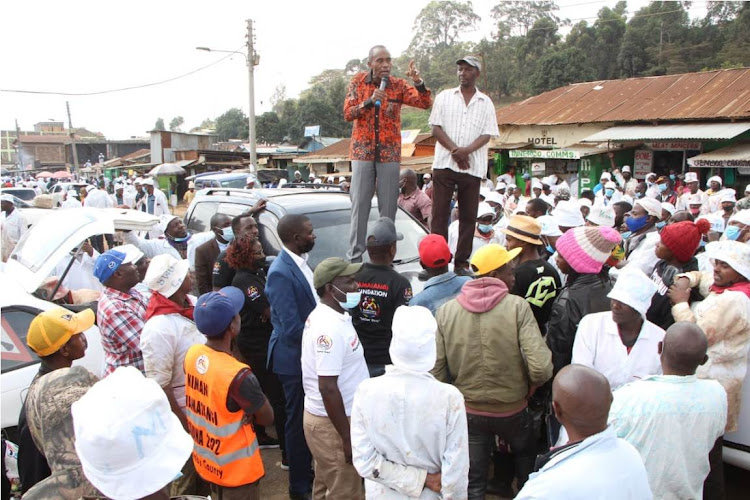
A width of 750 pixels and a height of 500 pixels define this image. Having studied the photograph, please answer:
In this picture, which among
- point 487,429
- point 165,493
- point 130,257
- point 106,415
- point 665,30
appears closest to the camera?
point 106,415

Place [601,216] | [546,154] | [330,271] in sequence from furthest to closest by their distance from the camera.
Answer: [546,154] → [601,216] → [330,271]

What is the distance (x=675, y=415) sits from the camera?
108 inches

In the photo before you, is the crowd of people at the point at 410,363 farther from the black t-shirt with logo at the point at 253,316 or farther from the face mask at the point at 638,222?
the face mask at the point at 638,222

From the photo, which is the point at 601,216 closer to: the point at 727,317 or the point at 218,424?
the point at 727,317

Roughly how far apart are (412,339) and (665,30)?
52494mm

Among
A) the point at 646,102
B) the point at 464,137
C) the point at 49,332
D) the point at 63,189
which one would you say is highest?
the point at 646,102

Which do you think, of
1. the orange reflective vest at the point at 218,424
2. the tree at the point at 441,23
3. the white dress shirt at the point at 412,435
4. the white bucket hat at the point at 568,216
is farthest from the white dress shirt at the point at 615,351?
the tree at the point at 441,23

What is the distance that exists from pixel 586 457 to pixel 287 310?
2457 millimetres

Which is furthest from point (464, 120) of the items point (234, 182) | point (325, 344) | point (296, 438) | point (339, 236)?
point (234, 182)

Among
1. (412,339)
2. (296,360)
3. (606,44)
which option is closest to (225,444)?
(296,360)

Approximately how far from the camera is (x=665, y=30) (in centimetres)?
4641

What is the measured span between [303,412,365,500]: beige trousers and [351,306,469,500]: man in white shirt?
80 centimetres

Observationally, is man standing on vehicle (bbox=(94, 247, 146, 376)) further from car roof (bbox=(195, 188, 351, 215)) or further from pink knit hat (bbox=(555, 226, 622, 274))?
pink knit hat (bbox=(555, 226, 622, 274))

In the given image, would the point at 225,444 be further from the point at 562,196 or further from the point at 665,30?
the point at 665,30
